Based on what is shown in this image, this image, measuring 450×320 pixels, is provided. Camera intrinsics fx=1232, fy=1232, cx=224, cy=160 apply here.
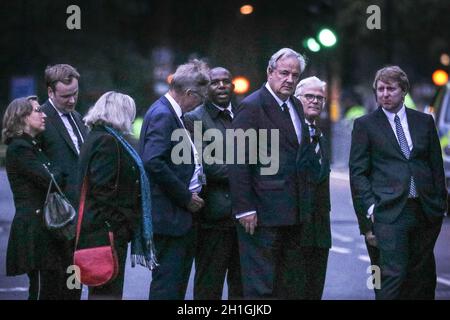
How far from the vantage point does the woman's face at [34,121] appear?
7.97 metres

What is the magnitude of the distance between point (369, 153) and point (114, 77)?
30.9 metres

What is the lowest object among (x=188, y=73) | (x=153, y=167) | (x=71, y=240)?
(x=71, y=240)

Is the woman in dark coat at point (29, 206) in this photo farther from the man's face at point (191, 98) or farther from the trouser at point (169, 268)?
the man's face at point (191, 98)

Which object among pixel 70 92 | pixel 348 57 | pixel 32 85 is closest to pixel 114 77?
pixel 32 85

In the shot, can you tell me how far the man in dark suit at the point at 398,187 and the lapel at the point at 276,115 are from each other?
0.52 meters

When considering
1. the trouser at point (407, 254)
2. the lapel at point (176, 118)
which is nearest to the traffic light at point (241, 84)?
the lapel at point (176, 118)

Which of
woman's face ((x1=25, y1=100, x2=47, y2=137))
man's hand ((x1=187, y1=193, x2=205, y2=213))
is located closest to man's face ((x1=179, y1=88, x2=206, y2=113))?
man's hand ((x1=187, y1=193, x2=205, y2=213))

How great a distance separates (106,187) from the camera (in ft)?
24.0

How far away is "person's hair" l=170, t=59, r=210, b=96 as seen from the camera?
7898mm

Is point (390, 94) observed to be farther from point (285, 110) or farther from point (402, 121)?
point (285, 110)

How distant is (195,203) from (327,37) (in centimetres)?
1176

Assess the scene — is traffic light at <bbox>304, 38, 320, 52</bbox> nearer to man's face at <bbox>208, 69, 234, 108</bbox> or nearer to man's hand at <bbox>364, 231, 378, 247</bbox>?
man's face at <bbox>208, 69, 234, 108</bbox>
